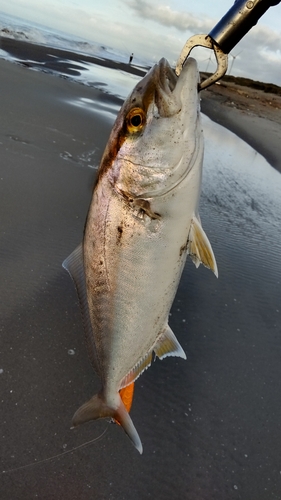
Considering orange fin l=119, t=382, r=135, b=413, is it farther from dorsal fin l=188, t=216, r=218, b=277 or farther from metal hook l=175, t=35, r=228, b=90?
metal hook l=175, t=35, r=228, b=90

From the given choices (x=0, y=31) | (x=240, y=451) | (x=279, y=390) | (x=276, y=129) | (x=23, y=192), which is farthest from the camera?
(x=0, y=31)

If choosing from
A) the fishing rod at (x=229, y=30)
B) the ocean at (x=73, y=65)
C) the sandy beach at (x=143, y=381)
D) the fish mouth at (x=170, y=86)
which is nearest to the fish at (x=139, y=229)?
the fish mouth at (x=170, y=86)

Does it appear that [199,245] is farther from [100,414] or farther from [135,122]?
[100,414]

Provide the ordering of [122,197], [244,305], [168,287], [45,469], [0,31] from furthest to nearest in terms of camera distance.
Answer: [0,31]
[244,305]
[45,469]
[168,287]
[122,197]

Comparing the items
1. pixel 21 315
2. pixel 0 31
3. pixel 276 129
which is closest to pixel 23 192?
pixel 21 315

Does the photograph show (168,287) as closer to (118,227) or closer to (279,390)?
(118,227)

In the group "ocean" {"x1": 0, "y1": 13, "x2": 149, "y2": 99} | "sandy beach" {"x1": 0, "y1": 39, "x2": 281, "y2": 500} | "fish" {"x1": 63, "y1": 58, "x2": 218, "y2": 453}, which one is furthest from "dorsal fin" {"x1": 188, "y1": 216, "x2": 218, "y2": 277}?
"ocean" {"x1": 0, "y1": 13, "x2": 149, "y2": 99}

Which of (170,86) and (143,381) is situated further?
(143,381)

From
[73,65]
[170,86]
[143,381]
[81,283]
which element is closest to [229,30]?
[170,86]
